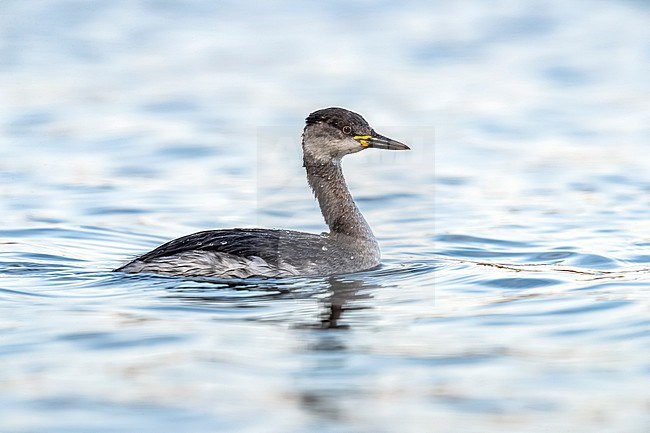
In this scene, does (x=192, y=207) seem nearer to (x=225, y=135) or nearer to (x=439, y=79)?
(x=225, y=135)

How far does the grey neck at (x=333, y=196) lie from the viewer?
10695mm

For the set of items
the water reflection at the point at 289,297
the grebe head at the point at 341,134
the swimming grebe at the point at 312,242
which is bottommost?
the water reflection at the point at 289,297

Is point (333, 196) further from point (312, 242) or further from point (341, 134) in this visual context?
point (312, 242)

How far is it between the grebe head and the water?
104 centimetres

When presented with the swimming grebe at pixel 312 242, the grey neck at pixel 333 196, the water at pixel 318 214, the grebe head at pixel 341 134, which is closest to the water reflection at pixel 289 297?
the water at pixel 318 214

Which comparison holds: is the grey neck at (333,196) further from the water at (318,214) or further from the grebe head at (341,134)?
the water at (318,214)

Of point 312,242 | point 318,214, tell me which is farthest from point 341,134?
point 318,214

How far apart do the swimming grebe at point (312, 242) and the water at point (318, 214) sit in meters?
0.27

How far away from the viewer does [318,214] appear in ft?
41.1

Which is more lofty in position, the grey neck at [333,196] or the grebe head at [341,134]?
the grebe head at [341,134]

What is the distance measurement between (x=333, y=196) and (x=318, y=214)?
1808mm

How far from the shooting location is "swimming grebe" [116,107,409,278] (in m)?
9.68

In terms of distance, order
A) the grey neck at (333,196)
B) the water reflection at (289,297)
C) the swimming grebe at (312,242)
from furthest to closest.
Result: the grey neck at (333,196)
the swimming grebe at (312,242)
the water reflection at (289,297)

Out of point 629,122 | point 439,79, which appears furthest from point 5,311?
point 439,79
